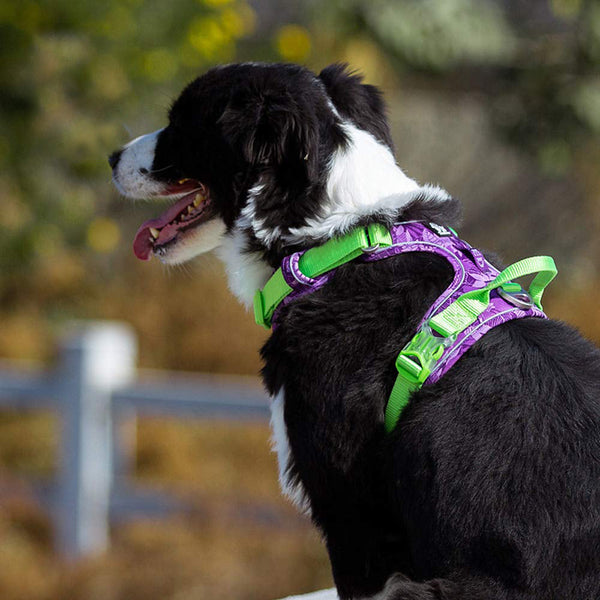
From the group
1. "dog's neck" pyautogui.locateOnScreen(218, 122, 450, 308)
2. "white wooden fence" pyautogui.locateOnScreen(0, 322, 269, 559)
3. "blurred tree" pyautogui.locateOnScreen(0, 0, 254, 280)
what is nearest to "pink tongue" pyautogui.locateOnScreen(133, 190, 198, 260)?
"dog's neck" pyautogui.locateOnScreen(218, 122, 450, 308)

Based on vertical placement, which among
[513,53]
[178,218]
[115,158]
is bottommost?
[513,53]

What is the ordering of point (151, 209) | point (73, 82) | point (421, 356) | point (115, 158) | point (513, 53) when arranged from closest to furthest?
point (421, 356), point (115, 158), point (73, 82), point (151, 209), point (513, 53)

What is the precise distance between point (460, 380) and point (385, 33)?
7536 mm

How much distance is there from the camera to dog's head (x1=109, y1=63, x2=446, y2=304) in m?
2.41

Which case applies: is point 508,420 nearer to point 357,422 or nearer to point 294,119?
point 357,422

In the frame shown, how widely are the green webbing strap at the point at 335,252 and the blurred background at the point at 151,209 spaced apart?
1815 millimetres

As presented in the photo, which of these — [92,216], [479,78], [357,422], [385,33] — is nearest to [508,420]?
[357,422]

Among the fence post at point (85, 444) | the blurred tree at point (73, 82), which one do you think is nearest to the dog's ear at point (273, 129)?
the fence post at point (85, 444)

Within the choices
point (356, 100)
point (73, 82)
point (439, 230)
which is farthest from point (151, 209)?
point (439, 230)

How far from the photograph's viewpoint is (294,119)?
7.82 feet

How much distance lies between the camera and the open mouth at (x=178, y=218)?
267 cm

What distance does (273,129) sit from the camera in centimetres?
240

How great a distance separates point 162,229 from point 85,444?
376cm

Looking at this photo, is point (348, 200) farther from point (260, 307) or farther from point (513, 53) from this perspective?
point (513, 53)
